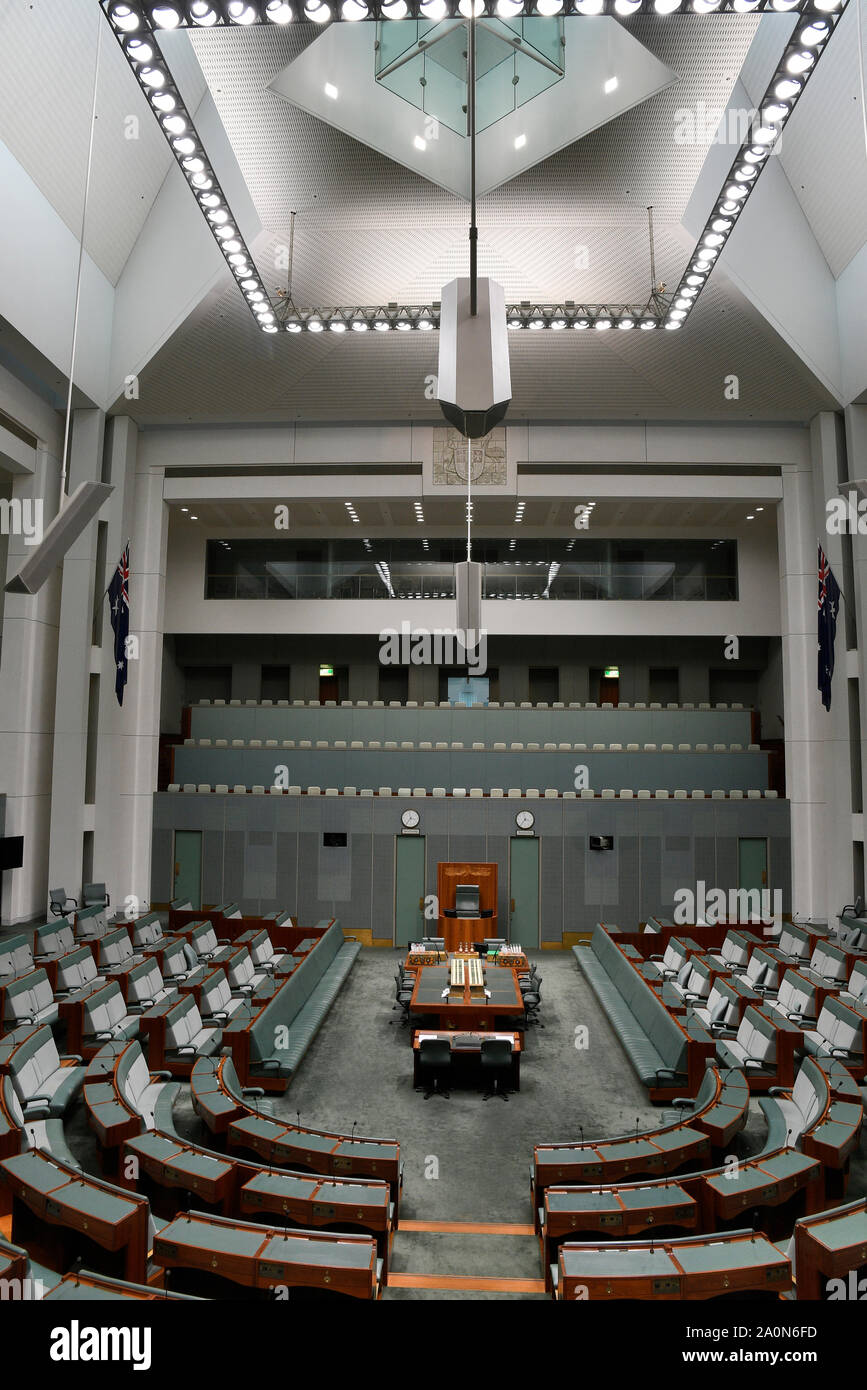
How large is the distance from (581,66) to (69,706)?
556 inches

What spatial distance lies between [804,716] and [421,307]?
11493mm

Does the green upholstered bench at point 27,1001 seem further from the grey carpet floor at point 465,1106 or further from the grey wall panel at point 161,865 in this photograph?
the grey wall panel at point 161,865

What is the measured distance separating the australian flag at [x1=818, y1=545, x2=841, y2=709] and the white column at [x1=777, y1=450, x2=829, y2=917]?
1023 mm

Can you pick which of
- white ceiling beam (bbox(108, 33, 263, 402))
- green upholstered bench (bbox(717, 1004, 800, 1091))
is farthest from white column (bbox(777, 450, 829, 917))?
white ceiling beam (bbox(108, 33, 263, 402))

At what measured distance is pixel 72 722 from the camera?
16.4m

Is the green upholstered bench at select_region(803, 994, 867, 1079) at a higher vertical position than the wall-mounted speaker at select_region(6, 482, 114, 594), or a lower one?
lower

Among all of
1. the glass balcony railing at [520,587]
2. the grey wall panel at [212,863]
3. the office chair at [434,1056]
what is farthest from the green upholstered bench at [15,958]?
the glass balcony railing at [520,587]

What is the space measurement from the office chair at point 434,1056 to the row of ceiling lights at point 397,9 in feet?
34.3

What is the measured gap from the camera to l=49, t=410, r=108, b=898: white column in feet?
53.4

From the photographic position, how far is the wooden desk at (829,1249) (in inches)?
205

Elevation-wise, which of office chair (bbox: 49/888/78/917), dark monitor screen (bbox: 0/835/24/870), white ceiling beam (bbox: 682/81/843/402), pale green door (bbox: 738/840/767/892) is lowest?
office chair (bbox: 49/888/78/917)

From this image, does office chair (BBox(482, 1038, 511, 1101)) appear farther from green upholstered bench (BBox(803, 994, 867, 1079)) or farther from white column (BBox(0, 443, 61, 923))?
white column (BBox(0, 443, 61, 923))
